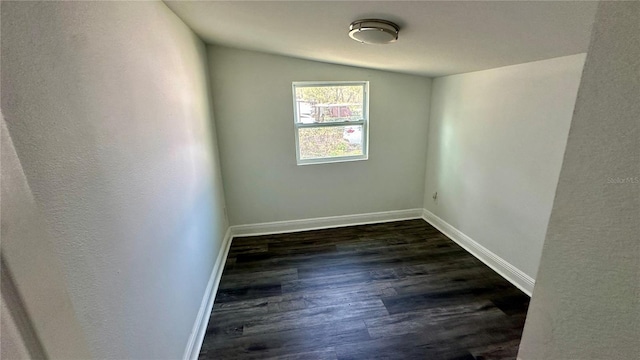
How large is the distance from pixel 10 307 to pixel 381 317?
199cm

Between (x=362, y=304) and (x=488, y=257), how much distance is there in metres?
1.39

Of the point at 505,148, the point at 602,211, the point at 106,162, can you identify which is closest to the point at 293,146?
the point at 505,148

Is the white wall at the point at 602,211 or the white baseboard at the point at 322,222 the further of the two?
the white baseboard at the point at 322,222

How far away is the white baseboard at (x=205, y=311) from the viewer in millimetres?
1642

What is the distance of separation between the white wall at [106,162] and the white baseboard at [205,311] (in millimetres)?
136

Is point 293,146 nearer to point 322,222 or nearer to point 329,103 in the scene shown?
point 329,103

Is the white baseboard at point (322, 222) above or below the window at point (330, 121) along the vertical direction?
below

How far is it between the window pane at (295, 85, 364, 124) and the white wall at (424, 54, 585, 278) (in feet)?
3.13

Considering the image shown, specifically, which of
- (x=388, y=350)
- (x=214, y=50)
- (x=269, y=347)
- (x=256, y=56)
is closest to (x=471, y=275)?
(x=388, y=350)

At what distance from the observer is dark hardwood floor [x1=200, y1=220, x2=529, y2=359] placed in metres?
1.73

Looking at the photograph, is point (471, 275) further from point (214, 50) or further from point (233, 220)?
point (214, 50)

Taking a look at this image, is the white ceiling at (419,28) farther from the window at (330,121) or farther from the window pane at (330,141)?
the window pane at (330,141)

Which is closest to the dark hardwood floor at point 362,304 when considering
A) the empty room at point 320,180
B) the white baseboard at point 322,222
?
the empty room at point 320,180

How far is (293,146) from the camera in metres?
3.11
